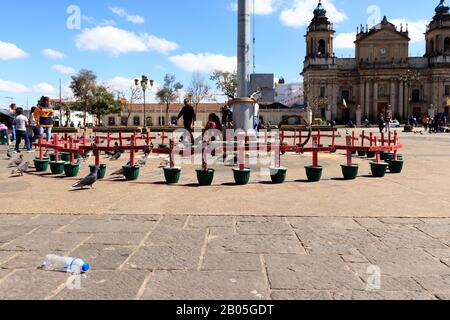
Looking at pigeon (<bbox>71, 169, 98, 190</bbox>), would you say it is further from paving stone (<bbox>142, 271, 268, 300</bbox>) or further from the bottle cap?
paving stone (<bbox>142, 271, 268, 300</bbox>)

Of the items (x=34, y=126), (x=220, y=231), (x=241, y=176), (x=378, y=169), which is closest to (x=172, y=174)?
(x=241, y=176)

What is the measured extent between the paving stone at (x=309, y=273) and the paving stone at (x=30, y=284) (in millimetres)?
1781

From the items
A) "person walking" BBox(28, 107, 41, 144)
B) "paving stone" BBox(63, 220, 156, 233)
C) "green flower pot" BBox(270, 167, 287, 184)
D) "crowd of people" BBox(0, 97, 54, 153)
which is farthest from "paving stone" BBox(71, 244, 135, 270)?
"person walking" BBox(28, 107, 41, 144)

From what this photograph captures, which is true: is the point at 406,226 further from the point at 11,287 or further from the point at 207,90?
the point at 207,90

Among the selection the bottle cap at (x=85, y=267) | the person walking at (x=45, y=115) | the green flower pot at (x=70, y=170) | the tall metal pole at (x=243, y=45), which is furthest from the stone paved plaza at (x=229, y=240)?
the person walking at (x=45, y=115)

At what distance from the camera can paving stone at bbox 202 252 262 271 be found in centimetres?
392

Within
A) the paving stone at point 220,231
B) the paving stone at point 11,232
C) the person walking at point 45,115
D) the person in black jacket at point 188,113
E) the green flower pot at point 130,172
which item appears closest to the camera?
the paving stone at point 11,232

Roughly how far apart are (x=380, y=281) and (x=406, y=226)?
2.13m

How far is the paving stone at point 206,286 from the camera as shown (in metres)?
3.29

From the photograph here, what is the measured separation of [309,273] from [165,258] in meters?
1.37

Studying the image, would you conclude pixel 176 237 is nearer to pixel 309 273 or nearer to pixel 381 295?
pixel 309 273

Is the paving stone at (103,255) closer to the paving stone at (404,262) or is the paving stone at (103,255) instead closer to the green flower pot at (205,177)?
the paving stone at (404,262)

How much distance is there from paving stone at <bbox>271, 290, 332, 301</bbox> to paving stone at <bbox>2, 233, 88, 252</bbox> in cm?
231
